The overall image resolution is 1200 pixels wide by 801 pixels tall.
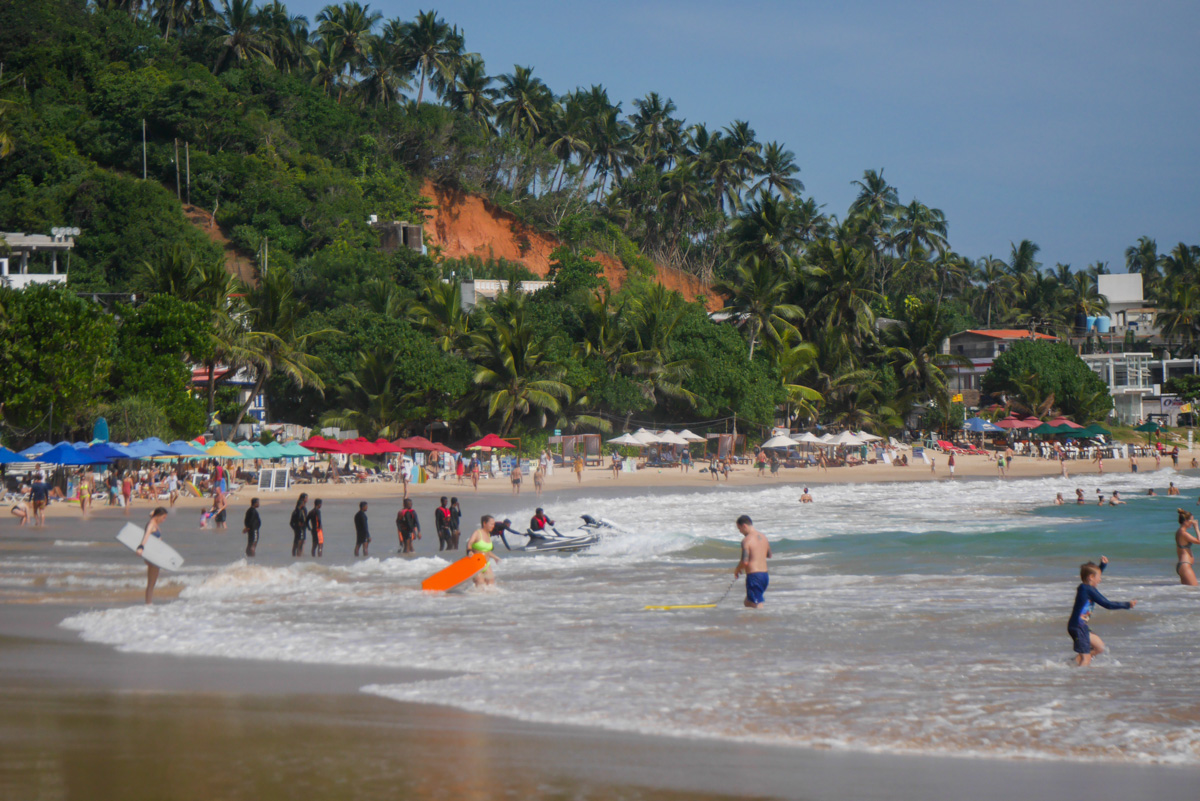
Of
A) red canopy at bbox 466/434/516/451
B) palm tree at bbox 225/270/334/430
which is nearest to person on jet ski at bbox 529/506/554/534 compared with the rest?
red canopy at bbox 466/434/516/451

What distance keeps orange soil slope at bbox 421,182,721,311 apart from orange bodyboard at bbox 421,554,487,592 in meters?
53.6

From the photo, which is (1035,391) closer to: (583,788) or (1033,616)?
(1033,616)

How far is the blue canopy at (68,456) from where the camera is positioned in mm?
27344

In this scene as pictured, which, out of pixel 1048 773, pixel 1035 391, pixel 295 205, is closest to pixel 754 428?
pixel 1035 391

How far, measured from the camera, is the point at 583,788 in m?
5.52

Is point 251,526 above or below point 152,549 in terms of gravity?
below

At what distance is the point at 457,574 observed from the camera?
1277cm

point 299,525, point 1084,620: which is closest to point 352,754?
point 1084,620

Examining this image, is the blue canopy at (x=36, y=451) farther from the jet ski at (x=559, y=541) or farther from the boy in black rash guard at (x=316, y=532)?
the jet ski at (x=559, y=541)

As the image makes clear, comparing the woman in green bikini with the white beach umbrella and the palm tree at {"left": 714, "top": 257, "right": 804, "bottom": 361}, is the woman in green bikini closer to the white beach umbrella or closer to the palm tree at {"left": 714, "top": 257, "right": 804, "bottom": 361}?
the white beach umbrella

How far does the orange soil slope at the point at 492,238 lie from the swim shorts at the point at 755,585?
182 ft

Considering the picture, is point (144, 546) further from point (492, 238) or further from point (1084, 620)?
point (492, 238)

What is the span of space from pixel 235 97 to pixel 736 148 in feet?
114

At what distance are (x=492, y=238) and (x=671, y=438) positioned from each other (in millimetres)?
29147
